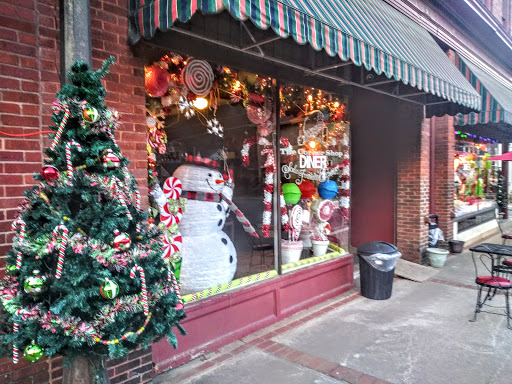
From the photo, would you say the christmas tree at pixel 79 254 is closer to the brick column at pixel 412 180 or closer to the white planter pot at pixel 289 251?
the white planter pot at pixel 289 251

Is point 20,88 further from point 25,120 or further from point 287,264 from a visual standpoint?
point 287,264

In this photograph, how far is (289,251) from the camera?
17.1 ft

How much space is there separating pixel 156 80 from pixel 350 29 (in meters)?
2.03

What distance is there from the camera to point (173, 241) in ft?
12.8

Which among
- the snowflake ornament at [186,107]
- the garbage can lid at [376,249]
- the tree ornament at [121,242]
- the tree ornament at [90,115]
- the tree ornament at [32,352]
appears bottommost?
the garbage can lid at [376,249]

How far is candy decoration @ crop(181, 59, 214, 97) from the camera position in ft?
12.7

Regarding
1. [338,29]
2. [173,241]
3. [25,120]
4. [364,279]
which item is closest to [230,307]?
[173,241]

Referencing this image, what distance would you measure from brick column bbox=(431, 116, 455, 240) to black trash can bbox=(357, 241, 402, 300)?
12.1 ft

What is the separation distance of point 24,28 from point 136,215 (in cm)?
167

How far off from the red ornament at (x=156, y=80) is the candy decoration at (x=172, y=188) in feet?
2.95

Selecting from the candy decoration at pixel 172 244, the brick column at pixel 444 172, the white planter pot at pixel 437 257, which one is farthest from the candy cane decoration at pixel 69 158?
the brick column at pixel 444 172

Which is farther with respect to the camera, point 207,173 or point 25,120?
point 207,173

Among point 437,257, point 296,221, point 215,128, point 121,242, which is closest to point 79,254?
point 121,242

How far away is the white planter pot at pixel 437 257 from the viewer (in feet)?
23.9
